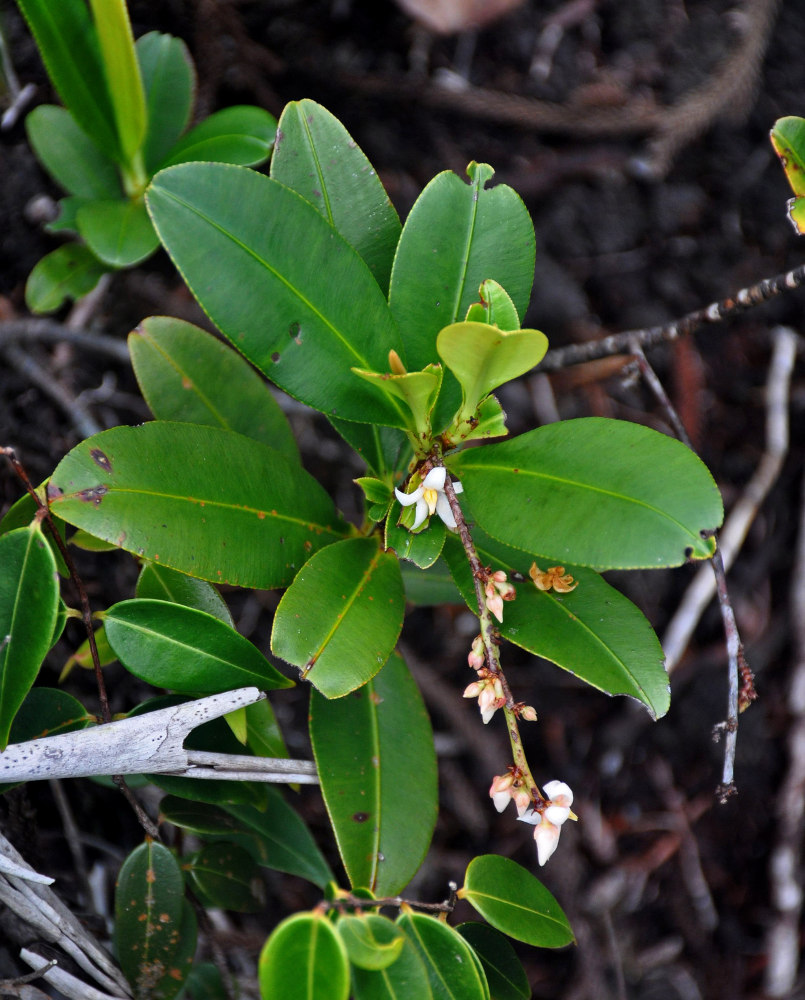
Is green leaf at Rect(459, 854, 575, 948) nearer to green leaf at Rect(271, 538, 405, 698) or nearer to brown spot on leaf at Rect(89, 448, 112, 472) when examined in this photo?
green leaf at Rect(271, 538, 405, 698)

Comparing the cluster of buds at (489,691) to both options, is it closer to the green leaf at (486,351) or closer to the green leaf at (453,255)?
the green leaf at (486,351)

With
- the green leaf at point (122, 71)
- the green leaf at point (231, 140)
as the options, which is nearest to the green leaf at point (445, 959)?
the green leaf at point (231, 140)

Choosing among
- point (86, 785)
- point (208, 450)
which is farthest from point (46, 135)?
point (86, 785)

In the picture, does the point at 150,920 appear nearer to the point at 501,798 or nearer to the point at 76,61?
the point at 501,798

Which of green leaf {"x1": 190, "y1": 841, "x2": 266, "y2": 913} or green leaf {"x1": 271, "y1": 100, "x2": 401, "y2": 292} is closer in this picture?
green leaf {"x1": 271, "y1": 100, "x2": 401, "y2": 292}

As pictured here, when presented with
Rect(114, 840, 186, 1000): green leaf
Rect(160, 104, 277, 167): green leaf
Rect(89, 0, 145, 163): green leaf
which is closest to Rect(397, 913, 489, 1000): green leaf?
Rect(114, 840, 186, 1000): green leaf

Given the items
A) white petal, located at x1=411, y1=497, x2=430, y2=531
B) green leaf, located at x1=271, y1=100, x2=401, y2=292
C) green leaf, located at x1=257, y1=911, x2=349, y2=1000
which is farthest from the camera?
green leaf, located at x1=271, y1=100, x2=401, y2=292

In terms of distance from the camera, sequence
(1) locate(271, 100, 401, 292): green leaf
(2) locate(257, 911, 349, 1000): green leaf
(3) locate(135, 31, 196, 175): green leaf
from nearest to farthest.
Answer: (2) locate(257, 911, 349, 1000): green leaf → (1) locate(271, 100, 401, 292): green leaf → (3) locate(135, 31, 196, 175): green leaf
